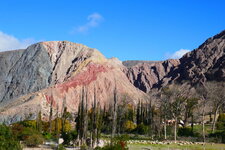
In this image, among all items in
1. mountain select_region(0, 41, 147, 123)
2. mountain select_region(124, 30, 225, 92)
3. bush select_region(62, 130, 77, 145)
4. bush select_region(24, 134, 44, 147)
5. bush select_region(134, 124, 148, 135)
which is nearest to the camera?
bush select_region(24, 134, 44, 147)

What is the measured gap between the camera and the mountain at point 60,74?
11981cm

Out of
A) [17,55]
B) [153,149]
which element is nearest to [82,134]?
[153,149]

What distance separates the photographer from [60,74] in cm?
13100

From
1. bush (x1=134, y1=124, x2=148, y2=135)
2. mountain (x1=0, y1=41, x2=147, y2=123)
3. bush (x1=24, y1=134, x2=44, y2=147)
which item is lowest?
bush (x1=134, y1=124, x2=148, y2=135)

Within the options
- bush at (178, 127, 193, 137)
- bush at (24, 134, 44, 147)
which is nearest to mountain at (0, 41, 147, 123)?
bush at (178, 127, 193, 137)

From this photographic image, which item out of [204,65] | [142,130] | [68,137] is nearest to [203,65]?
[204,65]

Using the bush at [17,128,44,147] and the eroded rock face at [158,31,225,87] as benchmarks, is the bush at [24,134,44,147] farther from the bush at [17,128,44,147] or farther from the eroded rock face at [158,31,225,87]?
the eroded rock face at [158,31,225,87]

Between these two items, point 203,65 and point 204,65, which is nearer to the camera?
point 204,65

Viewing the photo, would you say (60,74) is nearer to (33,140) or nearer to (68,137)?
(68,137)

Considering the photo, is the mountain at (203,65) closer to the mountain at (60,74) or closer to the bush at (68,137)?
the mountain at (60,74)

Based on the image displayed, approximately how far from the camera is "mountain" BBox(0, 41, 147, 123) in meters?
120

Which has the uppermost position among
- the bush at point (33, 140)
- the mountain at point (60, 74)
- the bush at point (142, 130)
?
the mountain at point (60, 74)

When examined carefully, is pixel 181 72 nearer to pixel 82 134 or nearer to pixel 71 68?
pixel 71 68

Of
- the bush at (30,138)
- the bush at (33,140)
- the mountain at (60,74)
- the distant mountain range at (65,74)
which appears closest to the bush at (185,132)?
the bush at (30,138)
